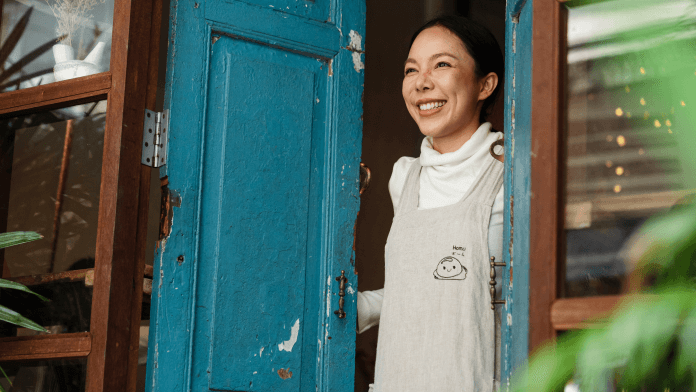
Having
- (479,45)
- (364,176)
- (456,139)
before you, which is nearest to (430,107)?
(456,139)

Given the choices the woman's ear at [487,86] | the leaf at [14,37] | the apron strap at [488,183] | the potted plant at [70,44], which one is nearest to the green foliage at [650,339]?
the apron strap at [488,183]

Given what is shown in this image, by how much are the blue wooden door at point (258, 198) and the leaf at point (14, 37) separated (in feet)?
1.84

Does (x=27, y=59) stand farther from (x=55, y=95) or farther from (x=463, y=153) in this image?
(x=463, y=153)

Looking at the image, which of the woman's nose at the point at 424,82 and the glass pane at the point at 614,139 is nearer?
the glass pane at the point at 614,139

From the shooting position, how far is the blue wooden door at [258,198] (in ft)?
6.89

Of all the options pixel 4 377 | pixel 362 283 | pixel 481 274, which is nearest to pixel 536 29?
pixel 481 274

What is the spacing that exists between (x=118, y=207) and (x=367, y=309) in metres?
0.91

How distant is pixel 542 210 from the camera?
1.44 metres

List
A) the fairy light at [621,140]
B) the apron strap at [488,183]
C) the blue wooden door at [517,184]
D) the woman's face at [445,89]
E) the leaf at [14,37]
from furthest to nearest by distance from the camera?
the leaf at [14,37] → the woman's face at [445,89] → the apron strap at [488,183] → the blue wooden door at [517,184] → the fairy light at [621,140]

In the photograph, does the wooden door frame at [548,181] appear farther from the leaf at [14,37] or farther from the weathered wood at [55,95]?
the leaf at [14,37]

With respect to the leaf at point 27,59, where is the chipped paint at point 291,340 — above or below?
below

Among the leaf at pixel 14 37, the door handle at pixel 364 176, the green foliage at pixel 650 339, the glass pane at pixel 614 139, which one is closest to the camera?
the green foliage at pixel 650 339

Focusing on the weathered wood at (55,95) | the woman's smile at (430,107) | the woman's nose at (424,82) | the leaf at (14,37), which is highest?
the leaf at (14,37)

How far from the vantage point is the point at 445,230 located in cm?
207
